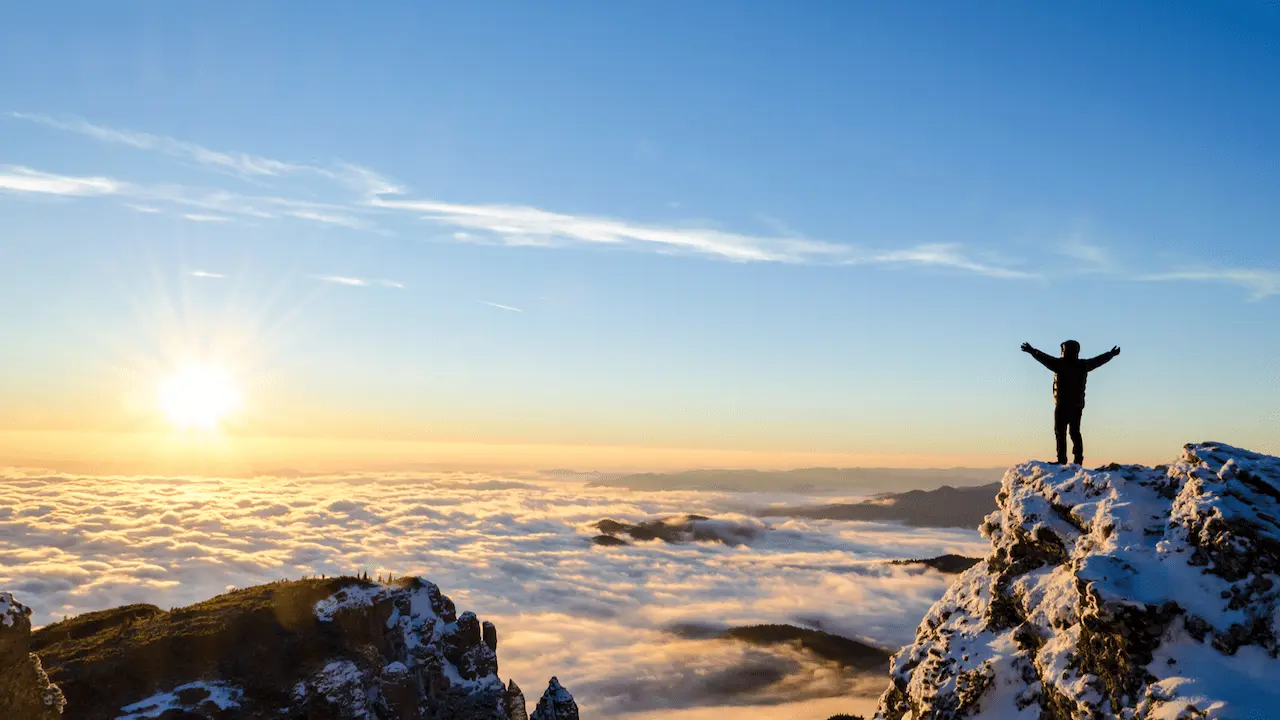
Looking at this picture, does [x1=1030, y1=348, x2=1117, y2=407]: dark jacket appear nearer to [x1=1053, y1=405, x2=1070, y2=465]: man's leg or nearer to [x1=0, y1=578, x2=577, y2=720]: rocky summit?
[x1=1053, y1=405, x2=1070, y2=465]: man's leg

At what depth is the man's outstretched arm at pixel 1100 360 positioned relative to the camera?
1944 centimetres

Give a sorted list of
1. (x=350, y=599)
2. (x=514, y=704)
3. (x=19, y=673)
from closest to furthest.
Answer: (x=19, y=673), (x=350, y=599), (x=514, y=704)

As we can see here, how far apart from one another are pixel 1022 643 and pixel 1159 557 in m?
3.21

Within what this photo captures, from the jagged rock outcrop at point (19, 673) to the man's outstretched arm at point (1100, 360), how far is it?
27731 mm

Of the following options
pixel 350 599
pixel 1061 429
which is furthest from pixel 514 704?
pixel 1061 429

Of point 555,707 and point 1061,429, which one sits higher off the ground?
point 1061,429

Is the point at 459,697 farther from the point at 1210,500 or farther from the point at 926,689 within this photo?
the point at 1210,500

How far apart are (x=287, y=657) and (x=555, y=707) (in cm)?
3045

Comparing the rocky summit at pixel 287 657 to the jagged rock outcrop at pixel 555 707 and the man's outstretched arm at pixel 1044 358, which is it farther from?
the man's outstretched arm at pixel 1044 358

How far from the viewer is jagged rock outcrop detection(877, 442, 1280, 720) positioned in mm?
11648

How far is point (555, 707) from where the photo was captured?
6900 centimetres

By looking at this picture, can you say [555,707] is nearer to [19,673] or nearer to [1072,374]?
[19,673]

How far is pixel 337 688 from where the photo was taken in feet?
147

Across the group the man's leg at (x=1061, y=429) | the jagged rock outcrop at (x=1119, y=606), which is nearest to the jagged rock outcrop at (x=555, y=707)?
the jagged rock outcrop at (x=1119, y=606)
